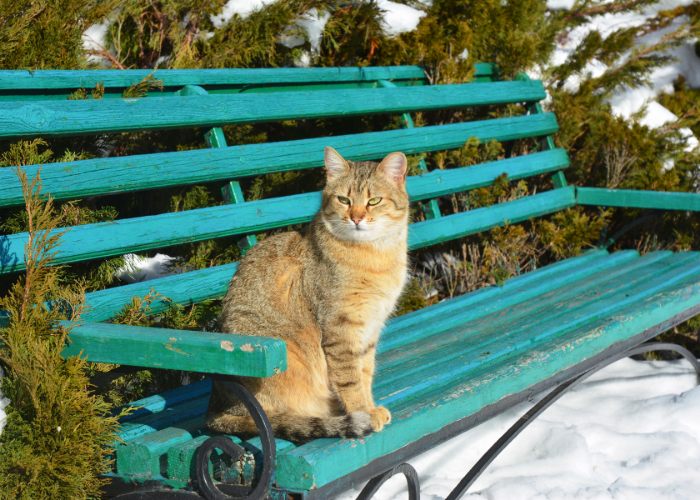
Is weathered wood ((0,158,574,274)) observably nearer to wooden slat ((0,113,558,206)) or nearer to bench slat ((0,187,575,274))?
bench slat ((0,187,575,274))

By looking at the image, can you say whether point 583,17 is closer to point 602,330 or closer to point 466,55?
point 466,55

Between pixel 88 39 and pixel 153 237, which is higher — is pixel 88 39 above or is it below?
above

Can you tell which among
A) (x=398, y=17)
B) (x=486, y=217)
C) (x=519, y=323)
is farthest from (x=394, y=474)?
(x=398, y=17)

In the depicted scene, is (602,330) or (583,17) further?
(583,17)

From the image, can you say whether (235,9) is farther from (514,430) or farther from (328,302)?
(514,430)

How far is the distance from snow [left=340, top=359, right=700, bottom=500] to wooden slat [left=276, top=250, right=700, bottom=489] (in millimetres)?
496

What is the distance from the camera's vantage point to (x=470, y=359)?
295 cm

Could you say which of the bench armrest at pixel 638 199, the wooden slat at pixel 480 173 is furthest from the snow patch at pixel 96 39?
the bench armrest at pixel 638 199

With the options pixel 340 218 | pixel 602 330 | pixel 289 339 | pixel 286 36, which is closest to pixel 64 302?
pixel 289 339

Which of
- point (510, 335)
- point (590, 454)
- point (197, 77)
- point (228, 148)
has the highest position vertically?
point (197, 77)

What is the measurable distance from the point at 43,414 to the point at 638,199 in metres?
3.24

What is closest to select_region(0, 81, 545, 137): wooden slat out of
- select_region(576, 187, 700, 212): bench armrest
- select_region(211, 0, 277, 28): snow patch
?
select_region(576, 187, 700, 212): bench armrest

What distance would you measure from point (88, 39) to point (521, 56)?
2.15 metres

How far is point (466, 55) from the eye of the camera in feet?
16.1
